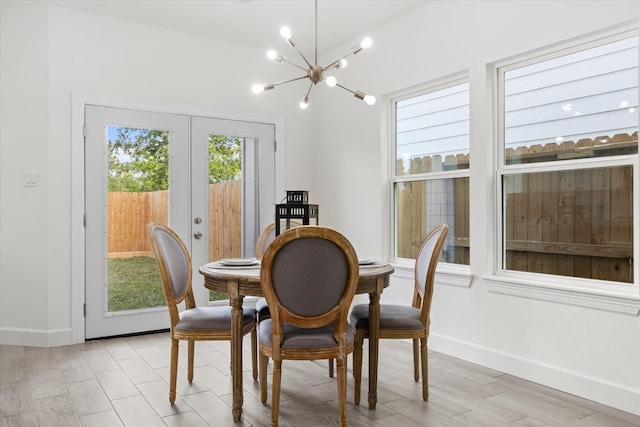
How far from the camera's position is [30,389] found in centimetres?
286

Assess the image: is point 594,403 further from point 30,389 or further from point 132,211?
point 132,211

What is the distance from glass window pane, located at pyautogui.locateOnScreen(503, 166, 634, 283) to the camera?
268 centimetres

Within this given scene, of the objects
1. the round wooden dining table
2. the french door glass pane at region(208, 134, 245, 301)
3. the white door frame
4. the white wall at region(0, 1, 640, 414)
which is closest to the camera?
the round wooden dining table

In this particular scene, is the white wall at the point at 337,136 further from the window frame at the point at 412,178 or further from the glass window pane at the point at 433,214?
the glass window pane at the point at 433,214

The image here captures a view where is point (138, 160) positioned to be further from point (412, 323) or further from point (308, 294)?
point (412, 323)

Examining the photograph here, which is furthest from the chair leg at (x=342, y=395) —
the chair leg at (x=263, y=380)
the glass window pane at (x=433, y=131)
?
the glass window pane at (x=433, y=131)

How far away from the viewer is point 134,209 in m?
4.16

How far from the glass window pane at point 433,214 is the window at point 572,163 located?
14.4 inches

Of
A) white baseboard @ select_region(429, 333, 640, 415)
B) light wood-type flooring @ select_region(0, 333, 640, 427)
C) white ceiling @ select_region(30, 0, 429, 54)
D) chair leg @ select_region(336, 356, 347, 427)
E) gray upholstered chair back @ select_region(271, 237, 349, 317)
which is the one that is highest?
white ceiling @ select_region(30, 0, 429, 54)

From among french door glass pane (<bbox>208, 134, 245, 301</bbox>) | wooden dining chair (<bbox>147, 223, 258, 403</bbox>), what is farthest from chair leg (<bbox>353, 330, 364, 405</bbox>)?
french door glass pane (<bbox>208, 134, 245, 301</bbox>)

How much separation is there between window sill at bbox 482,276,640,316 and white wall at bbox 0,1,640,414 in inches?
2.0

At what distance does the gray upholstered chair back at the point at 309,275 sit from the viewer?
2.19 metres

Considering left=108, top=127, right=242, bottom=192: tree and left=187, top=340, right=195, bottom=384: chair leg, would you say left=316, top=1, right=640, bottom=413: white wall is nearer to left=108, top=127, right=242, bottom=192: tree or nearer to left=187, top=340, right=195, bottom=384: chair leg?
left=108, top=127, right=242, bottom=192: tree

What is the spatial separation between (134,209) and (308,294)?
2.53 meters
